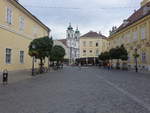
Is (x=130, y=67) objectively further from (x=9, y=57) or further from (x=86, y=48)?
(x=86, y=48)

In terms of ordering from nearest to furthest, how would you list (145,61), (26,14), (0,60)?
(0,60) < (26,14) < (145,61)

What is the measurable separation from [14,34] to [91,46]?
67.0 m

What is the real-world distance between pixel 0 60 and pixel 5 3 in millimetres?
5798

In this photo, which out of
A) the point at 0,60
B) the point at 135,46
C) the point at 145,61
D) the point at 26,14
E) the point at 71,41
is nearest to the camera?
the point at 0,60

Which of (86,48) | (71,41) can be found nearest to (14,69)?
(86,48)

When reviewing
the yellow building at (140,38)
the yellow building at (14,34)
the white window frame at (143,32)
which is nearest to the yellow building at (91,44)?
the yellow building at (140,38)

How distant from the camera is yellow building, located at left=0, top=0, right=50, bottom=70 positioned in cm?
2047

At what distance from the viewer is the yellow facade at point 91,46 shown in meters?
88.5

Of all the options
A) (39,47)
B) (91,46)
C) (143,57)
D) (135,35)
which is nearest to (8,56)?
(39,47)

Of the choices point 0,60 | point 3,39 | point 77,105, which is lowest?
point 77,105

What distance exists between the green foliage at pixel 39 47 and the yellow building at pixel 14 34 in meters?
2.00

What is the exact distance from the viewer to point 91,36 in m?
88.9

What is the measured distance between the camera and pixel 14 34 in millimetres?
23531

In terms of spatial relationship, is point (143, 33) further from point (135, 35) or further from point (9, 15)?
point (9, 15)
